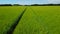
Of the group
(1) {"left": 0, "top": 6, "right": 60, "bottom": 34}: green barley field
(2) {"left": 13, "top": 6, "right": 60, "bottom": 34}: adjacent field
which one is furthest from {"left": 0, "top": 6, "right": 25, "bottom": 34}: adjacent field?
(2) {"left": 13, "top": 6, "right": 60, "bottom": 34}: adjacent field

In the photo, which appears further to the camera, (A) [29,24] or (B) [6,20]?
(B) [6,20]

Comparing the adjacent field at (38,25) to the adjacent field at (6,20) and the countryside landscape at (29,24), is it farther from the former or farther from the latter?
the adjacent field at (6,20)

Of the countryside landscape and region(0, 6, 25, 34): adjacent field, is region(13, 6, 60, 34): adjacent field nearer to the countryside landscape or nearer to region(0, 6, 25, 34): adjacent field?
the countryside landscape

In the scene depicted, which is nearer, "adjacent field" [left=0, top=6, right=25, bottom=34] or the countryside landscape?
the countryside landscape

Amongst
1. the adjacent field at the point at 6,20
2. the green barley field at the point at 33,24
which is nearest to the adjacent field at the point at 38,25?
the green barley field at the point at 33,24

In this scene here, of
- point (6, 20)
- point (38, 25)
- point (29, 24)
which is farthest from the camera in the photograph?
point (6, 20)

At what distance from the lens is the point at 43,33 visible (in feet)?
18.1

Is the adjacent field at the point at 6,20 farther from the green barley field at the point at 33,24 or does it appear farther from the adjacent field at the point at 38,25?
the adjacent field at the point at 38,25

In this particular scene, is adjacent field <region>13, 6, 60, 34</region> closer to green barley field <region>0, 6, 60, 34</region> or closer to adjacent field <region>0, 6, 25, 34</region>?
green barley field <region>0, 6, 60, 34</region>

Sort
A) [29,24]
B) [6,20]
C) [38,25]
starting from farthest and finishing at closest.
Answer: [6,20] → [29,24] → [38,25]

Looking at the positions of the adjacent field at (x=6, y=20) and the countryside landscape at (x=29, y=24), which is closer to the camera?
the countryside landscape at (x=29, y=24)

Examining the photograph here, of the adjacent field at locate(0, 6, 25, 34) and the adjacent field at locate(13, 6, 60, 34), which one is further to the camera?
the adjacent field at locate(0, 6, 25, 34)

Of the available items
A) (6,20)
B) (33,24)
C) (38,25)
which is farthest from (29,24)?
(6,20)

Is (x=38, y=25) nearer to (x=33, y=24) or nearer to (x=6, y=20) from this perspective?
(x=33, y=24)
